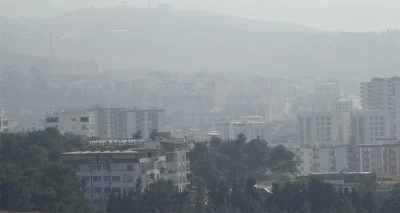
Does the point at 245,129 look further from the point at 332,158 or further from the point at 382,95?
the point at 332,158

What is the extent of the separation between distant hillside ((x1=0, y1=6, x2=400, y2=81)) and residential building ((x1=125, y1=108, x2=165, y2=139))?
113 feet

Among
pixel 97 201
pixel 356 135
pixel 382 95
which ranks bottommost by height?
pixel 97 201

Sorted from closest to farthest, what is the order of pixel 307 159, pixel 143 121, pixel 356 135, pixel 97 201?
pixel 97 201
pixel 307 159
pixel 356 135
pixel 143 121

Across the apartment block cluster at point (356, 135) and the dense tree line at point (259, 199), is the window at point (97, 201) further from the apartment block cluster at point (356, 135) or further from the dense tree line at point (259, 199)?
the apartment block cluster at point (356, 135)

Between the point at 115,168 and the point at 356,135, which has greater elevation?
the point at 356,135

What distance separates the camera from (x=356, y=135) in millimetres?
50844

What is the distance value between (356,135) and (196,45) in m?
58.0

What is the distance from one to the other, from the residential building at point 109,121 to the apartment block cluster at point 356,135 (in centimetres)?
526

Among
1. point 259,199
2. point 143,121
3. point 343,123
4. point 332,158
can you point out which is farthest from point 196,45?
point 259,199

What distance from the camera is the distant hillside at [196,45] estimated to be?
97.4m

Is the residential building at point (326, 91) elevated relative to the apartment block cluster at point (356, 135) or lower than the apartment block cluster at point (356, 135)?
elevated

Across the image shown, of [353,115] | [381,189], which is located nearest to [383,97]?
[353,115]

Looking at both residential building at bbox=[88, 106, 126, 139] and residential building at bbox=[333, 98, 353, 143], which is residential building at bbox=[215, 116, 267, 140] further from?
residential building at bbox=[88, 106, 126, 139]

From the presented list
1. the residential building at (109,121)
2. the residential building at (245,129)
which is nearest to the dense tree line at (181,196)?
the residential building at (109,121)
